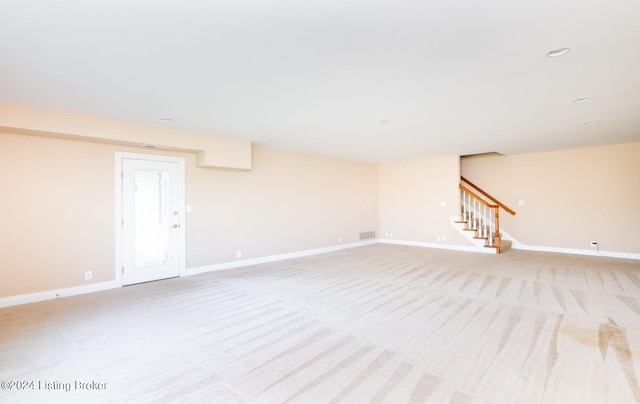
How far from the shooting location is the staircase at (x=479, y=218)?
7383 millimetres

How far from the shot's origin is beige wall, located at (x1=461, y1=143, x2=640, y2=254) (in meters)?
6.40

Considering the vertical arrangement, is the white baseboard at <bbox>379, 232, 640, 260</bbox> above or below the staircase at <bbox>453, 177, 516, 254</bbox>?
below

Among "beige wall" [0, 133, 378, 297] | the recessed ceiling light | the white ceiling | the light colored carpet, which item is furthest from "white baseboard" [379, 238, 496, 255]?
the recessed ceiling light

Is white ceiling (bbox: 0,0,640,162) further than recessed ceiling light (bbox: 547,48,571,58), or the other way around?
recessed ceiling light (bbox: 547,48,571,58)

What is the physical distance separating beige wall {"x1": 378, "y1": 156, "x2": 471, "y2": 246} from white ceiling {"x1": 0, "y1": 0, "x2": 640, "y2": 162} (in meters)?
3.40

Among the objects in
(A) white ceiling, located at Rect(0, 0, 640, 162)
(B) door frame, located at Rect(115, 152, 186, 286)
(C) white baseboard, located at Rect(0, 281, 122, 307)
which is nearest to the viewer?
(A) white ceiling, located at Rect(0, 0, 640, 162)

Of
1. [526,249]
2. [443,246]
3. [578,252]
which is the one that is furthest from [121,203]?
[578,252]

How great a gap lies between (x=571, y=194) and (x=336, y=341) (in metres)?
7.60

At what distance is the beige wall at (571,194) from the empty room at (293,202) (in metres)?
0.05

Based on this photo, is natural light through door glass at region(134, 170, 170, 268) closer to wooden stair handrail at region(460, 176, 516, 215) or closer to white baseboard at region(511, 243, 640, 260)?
wooden stair handrail at region(460, 176, 516, 215)

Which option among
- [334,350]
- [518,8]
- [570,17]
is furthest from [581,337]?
[518,8]

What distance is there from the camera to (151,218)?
4949mm

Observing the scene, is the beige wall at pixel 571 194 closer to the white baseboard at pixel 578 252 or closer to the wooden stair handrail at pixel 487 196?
the white baseboard at pixel 578 252

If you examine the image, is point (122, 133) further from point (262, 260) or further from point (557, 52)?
point (557, 52)
